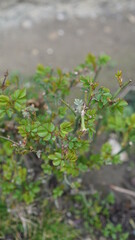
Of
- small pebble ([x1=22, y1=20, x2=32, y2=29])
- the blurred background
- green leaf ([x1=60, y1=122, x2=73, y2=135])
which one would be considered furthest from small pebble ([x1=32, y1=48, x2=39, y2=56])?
green leaf ([x1=60, y1=122, x2=73, y2=135])

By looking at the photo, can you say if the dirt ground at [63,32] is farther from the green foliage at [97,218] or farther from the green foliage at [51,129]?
the green foliage at [97,218]

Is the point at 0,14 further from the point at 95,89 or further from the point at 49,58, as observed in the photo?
the point at 95,89

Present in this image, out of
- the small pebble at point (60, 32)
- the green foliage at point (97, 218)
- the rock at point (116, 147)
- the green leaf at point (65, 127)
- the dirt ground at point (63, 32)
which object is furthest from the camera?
the small pebble at point (60, 32)

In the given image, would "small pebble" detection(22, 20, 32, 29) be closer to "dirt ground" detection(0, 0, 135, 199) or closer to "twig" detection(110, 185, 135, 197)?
"dirt ground" detection(0, 0, 135, 199)

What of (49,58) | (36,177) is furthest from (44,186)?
(49,58)

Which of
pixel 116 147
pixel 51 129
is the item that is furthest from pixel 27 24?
pixel 51 129

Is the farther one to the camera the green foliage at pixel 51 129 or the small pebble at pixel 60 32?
the small pebble at pixel 60 32

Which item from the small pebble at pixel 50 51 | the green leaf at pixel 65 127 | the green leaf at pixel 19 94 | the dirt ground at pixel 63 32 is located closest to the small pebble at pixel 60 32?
the dirt ground at pixel 63 32
